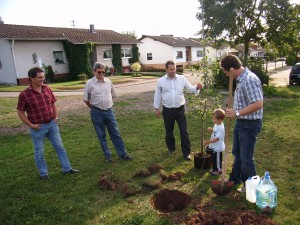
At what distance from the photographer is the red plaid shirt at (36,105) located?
4.80 m

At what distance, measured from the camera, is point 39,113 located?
4902mm

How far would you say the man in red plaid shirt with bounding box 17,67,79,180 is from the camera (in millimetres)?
4785

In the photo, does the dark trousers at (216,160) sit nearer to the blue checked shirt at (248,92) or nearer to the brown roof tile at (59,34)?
the blue checked shirt at (248,92)

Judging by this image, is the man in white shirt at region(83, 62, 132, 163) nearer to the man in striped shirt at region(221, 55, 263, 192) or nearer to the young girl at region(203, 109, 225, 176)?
the young girl at region(203, 109, 225, 176)

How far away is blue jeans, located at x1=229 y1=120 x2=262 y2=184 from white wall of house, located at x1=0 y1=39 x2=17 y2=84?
23.3 m

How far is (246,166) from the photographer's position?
4.06 metres

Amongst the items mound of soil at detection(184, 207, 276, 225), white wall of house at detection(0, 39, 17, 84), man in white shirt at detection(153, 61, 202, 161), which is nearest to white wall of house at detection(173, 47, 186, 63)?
white wall of house at detection(0, 39, 17, 84)

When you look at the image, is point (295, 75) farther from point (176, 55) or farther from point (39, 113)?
point (176, 55)

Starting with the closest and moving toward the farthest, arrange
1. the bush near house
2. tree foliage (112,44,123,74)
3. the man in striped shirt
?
the man in striped shirt → the bush near house → tree foliage (112,44,123,74)

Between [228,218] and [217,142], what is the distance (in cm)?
180

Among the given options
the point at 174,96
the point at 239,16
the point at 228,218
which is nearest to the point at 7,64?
the point at 239,16

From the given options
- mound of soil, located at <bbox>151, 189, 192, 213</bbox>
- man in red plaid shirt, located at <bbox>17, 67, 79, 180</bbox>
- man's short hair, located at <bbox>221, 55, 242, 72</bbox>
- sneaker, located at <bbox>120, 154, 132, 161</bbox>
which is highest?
man's short hair, located at <bbox>221, 55, 242, 72</bbox>

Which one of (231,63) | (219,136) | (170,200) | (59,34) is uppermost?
(59,34)

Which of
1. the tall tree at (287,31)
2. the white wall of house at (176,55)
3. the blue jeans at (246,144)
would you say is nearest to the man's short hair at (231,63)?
the blue jeans at (246,144)
